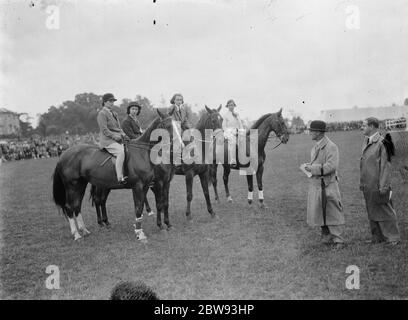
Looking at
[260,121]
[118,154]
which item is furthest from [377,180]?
[118,154]

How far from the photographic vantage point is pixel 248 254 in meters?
6.20

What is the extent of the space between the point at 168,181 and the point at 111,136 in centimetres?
184

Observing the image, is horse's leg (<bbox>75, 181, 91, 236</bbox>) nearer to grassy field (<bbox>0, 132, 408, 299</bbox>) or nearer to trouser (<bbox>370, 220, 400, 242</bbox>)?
grassy field (<bbox>0, 132, 408, 299</bbox>)

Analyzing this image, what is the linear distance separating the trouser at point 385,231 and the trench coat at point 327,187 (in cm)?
77

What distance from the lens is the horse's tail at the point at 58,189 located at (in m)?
8.25

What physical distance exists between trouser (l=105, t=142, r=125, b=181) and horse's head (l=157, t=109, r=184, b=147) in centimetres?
99

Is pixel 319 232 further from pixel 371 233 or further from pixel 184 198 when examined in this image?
pixel 184 198

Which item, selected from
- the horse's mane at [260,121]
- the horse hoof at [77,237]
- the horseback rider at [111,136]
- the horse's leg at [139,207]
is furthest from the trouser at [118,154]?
the horse's mane at [260,121]

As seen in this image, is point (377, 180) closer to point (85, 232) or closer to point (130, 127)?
point (130, 127)

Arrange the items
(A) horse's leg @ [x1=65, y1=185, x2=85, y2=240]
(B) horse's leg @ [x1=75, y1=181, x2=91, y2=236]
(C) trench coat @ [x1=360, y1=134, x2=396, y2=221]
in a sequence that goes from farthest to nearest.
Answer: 1. (B) horse's leg @ [x1=75, y1=181, x2=91, y2=236]
2. (A) horse's leg @ [x1=65, y1=185, x2=85, y2=240]
3. (C) trench coat @ [x1=360, y1=134, x2=396, y2=221]

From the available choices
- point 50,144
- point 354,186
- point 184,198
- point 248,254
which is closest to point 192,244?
point 248,254

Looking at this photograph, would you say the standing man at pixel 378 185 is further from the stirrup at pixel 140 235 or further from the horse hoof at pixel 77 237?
the horse hoof at pixel 77 237

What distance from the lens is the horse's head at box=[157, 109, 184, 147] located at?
770 centimetres

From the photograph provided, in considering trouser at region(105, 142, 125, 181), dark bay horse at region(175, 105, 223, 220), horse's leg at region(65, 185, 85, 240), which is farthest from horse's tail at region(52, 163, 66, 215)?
dark bay horse at region(175, 105, 223, 220)
